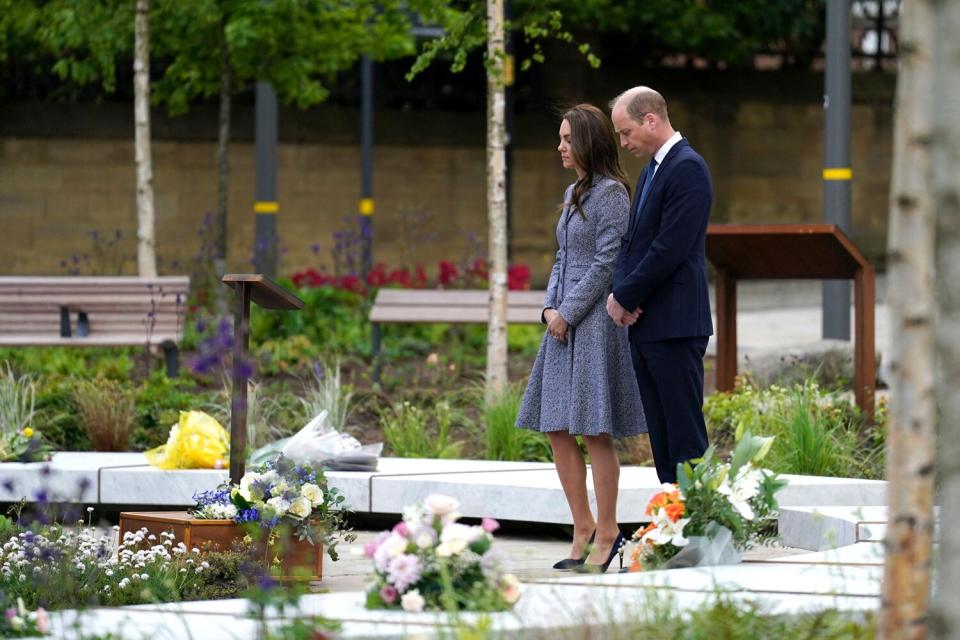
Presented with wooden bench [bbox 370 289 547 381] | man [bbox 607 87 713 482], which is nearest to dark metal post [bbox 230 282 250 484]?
man [bbox 607 87 713 482]

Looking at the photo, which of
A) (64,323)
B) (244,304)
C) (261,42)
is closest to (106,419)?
(64,323)

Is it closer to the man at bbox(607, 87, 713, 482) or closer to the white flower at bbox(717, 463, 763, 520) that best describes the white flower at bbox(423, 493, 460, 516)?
the white flower at bbox(717, 463, 763, 520)

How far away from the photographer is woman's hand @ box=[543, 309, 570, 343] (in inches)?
230

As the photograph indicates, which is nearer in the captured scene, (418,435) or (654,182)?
(654,182)

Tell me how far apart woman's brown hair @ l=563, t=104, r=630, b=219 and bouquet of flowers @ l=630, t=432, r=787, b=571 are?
1.21 meters

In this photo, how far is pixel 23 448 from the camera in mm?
7656

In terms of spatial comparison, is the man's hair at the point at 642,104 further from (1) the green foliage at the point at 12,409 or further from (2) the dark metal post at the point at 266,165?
(2) the dark metal post at the point at 266,165

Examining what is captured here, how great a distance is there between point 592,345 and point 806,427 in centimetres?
224

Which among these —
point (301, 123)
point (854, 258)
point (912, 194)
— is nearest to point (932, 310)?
point (912, 194)

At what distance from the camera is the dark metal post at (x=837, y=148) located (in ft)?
40.3

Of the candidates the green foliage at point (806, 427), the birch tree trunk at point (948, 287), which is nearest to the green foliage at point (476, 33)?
the green foliage at point (806, 427)

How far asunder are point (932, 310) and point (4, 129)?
1880cm

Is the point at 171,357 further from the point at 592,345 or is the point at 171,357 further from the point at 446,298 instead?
the point at 592,345

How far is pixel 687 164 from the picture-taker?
5.58 m
